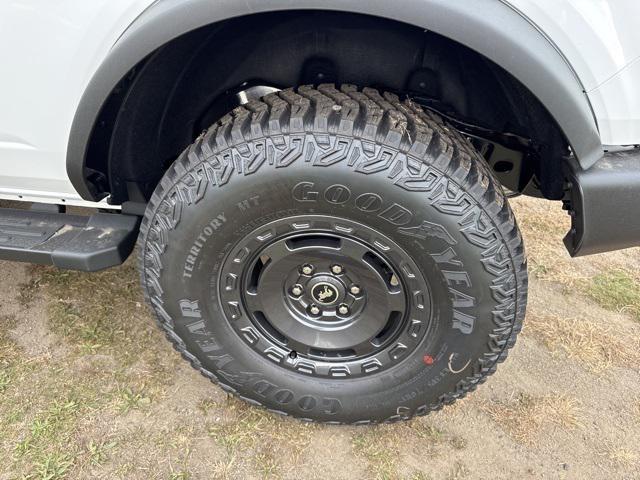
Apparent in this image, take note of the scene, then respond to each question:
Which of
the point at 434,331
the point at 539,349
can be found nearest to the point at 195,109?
the point at 434,331

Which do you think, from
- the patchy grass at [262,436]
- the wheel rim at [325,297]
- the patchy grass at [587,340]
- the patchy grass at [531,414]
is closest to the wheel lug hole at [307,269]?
the wheel rim at [325,297]

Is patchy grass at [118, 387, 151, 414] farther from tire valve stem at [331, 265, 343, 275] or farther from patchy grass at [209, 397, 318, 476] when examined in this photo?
tire valve stem at [331, 265, 343, 275]

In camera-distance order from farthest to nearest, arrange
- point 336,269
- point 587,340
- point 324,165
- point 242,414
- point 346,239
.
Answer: point 587,340 → point 242,414 → point 336,269 → point 346,239 → point 324,165

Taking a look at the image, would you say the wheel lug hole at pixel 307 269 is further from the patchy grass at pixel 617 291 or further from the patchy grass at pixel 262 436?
the patchy grass at pixel 617 291

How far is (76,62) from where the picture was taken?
1626 millimetres

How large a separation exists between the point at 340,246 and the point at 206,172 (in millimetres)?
488

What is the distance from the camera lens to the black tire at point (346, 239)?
1567 mm

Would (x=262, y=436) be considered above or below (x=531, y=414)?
below

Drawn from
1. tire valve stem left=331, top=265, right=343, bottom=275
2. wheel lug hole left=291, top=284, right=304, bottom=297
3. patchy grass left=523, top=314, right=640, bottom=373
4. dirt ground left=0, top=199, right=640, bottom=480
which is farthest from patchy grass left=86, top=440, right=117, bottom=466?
patchy grass left=523, top=314, right=640, bottom=373

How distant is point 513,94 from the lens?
5.91ft

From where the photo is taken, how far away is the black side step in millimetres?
1936

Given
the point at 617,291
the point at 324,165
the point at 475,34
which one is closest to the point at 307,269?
the point at 324,165

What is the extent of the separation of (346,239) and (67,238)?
1093 millimetres

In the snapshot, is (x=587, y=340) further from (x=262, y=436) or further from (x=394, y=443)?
(x=262, y=436)
